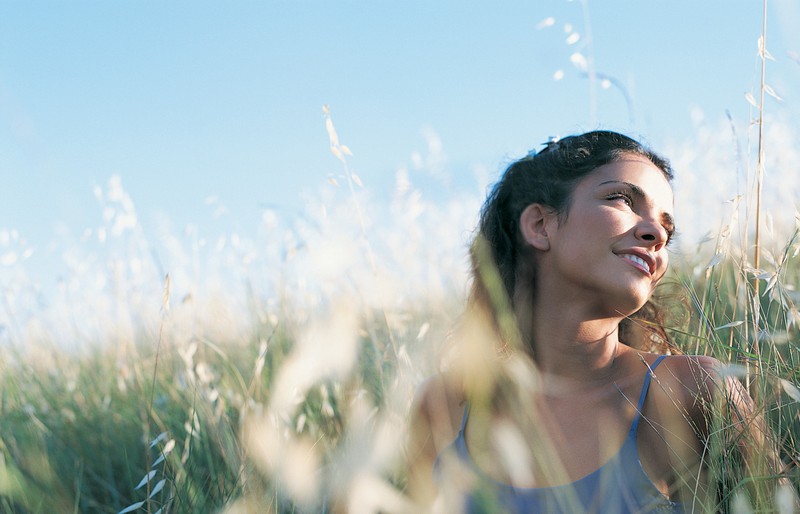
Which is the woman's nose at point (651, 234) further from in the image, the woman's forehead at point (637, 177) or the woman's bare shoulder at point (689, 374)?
the woman's bare shoulder at point (689, 374)

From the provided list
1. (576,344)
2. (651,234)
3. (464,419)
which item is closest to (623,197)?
(651,234)

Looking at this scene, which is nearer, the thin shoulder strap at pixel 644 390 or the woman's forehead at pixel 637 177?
the thin shoulder strap at pixel 644 390

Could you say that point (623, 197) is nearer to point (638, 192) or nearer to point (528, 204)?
point (638, 192)

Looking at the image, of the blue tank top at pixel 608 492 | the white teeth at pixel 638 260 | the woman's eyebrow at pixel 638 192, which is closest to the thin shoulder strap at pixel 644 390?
the blue tank top at pixel 608 492

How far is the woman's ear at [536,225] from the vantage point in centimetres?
186

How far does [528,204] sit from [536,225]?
0.12 m

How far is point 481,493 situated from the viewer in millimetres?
1680

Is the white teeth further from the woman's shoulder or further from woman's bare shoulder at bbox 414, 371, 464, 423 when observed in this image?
woman's bare shoulder at bbox 414, 371, 464, 423

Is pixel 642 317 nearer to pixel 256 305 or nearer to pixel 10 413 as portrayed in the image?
pixel 256 305

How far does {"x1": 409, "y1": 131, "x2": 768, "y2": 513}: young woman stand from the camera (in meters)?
1.54

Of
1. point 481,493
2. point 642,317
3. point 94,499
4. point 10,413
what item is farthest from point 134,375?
point 642,317

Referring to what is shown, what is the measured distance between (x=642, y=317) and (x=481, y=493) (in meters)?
0.72

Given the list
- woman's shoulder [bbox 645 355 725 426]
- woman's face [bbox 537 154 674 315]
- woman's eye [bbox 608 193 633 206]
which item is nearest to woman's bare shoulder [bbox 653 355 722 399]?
woman's shoulder [bbox 645 355 725 426]

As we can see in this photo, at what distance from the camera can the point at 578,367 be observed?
1.78m
